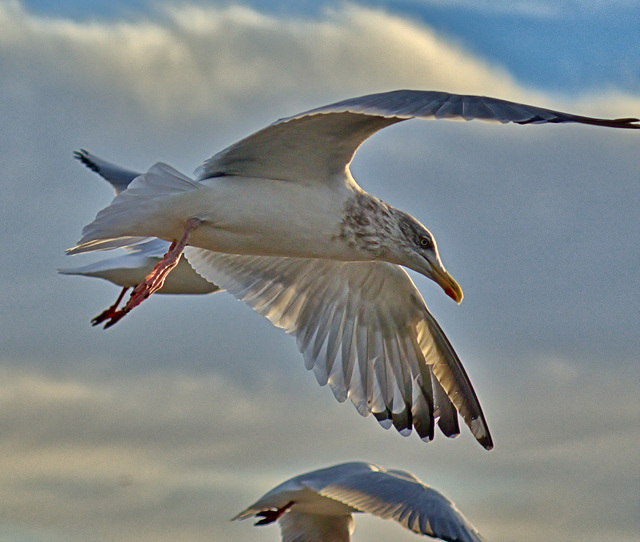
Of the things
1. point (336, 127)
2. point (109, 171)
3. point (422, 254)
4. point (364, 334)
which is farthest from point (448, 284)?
point (109, 171)

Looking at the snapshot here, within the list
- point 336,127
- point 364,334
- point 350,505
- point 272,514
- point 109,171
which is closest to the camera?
point 336,127

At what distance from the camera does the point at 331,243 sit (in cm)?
558

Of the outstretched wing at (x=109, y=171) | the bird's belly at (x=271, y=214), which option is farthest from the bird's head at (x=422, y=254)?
the outstretched wing at (x=109, y=171)

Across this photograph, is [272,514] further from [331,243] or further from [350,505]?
[331,243]

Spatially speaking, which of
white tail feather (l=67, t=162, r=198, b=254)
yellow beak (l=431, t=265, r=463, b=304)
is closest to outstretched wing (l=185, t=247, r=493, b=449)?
yellow beak (l=431, t=265, r=463, b=304)

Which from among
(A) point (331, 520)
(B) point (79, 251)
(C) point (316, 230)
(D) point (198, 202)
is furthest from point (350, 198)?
(A) point (331, 520)

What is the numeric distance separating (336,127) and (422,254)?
40.6 inches

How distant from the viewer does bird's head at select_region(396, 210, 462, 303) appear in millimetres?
5809

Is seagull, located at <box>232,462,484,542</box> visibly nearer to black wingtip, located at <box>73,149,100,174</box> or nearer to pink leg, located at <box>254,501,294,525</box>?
pink leg, located at <box>254,501,294,525</box>

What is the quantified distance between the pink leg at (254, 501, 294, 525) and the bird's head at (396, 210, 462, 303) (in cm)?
392

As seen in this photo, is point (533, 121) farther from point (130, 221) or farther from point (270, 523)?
point (270, 523)

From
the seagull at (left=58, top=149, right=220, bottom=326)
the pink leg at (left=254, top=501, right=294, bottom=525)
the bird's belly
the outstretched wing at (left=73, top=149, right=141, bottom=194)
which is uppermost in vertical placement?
the outstretched wing at (left=73, top=149, right=141, bottom=194)

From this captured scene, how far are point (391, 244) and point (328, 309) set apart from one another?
141 cm

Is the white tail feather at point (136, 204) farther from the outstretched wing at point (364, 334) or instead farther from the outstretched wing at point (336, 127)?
the outstretched wing at point (364, 334)
